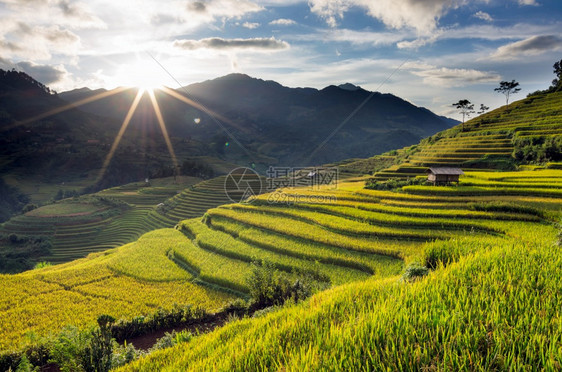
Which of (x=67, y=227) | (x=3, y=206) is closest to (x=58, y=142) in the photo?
(x=3, y=206)

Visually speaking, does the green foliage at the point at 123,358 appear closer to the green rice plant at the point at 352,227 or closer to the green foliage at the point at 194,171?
the green rice plant at the point at 352,227

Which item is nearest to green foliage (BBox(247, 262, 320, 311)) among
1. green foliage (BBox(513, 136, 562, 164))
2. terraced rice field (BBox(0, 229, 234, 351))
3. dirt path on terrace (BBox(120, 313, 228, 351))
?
dirt path on terrace (BBox(120, 313, 228, 351))

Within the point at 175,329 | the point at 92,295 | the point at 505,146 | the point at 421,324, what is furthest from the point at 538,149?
the point at 92,295

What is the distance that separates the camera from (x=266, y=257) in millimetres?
17125

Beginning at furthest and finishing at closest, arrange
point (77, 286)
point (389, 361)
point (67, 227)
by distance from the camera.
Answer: point (67, 227) → point (77, 286) → point (389, 361)

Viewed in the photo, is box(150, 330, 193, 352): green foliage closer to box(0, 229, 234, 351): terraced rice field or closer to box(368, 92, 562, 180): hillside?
box(0, 229, 234, 351): terraced rice field

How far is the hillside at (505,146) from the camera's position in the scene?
34.8 metres

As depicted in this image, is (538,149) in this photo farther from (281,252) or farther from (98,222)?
(98,222)

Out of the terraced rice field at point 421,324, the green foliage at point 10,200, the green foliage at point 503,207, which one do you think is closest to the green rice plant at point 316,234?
the green foliage at point 503,207

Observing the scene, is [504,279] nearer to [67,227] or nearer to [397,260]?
[397,260]

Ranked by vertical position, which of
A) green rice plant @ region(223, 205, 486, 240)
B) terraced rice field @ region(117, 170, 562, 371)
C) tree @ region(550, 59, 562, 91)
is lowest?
green rice plant @ region(223, 205, 486, 240)

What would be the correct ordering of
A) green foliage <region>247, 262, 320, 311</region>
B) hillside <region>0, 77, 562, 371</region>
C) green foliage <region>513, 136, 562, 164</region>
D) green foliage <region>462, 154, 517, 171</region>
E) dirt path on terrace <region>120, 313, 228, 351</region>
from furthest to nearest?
green foliage <region>462, 154, 517, 171</region> → green foliage <region>513, 136, 562, 164</region> → green foliage <region>247, 262, 320, 311</region> → dirt path on terrace <region>120, 313, 228, 351</region> → hillside <region>0, 77, 562, 371</region>

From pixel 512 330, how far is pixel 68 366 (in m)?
8.93

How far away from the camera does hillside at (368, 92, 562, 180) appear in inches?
1371
